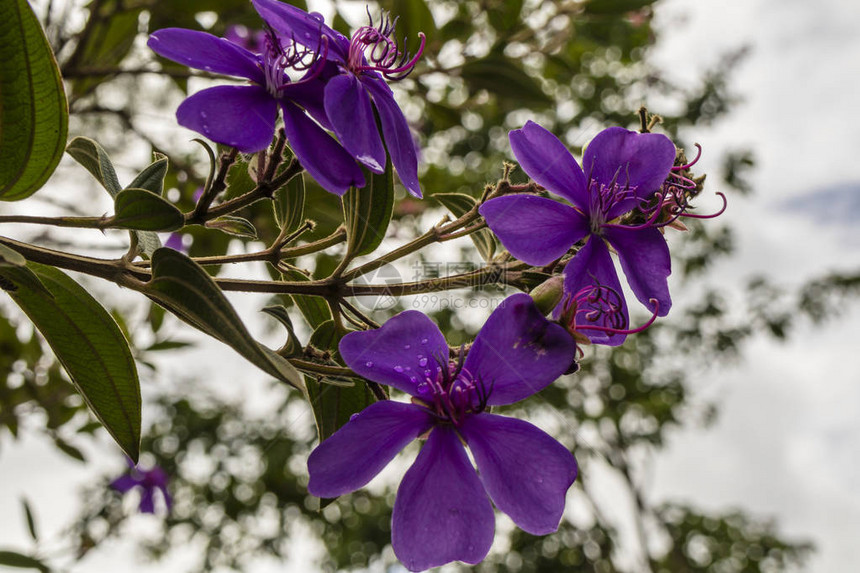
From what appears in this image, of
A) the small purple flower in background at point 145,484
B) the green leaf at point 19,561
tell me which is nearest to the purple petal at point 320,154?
the green leaf at point 19,561

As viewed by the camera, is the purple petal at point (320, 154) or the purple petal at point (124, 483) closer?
the purple petal at point (320, 154)

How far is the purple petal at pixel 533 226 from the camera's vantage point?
0.76 m

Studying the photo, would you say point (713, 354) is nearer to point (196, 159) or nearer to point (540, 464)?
point (196, 159)

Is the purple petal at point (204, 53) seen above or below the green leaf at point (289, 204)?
above

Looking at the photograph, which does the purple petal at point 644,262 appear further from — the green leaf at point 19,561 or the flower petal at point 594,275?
the green leaf at point 19,561

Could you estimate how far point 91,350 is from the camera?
82 cm

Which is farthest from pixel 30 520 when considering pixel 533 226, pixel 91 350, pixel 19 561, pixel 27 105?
pixel 533 226

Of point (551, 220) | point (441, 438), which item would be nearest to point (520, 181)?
point (551, 220)

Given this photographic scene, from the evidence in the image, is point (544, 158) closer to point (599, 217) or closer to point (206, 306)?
point (599, 217)

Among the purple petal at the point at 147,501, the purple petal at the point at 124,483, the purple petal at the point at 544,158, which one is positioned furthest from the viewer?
the purple petal at the point at 147,501

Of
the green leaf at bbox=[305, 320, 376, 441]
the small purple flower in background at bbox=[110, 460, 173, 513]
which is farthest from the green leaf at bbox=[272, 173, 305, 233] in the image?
the small purple flower in background at bbox=[110, 460, 173, 513]

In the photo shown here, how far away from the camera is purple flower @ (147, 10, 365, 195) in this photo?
0.68 metres

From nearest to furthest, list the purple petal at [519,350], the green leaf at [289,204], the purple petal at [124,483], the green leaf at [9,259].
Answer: the green leaf at [9,259], the purple petal at [519,350], the green leaf at [289,204], the purple petal at [124,483]

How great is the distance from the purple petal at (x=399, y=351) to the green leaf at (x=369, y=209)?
0.48ft
